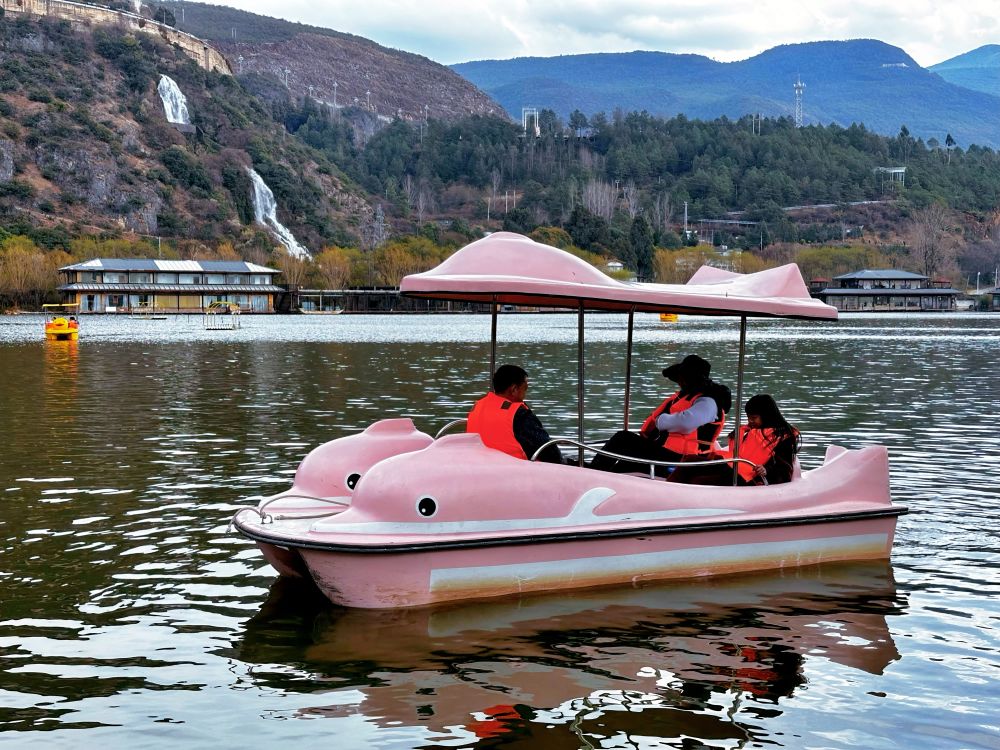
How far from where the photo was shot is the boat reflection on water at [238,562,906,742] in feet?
25.6

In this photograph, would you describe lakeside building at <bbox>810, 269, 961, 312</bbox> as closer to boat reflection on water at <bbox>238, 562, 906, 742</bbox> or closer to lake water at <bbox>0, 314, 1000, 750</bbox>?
lake water at <bbox>0, 314, 1000, 750</bbox>

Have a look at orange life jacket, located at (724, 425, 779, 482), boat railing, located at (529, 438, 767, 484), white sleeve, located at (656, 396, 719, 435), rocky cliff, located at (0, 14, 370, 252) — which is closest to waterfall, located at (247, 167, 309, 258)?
rocky cliff, located at (0, 14, 370, 252)

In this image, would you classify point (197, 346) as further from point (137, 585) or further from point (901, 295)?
point (901, 295)

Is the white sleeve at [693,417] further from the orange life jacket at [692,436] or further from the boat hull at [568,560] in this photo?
the boat hull at [568,560]

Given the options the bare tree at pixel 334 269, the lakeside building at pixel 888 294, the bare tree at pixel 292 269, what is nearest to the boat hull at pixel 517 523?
the bare tree at pixel 292 269

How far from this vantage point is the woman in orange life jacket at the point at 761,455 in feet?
37.8

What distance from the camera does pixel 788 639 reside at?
9.45m

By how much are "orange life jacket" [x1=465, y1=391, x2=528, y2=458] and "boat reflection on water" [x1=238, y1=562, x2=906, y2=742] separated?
1.37 meters

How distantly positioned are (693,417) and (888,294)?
169109mm

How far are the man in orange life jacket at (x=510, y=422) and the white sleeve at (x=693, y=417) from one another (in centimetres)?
147

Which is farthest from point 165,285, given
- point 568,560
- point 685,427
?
point 568,560

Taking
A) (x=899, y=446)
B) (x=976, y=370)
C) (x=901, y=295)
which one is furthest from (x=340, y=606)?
(x=901, y=295)

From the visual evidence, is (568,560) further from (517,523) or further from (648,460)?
(648,460)

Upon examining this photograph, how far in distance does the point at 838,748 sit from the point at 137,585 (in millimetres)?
6557
